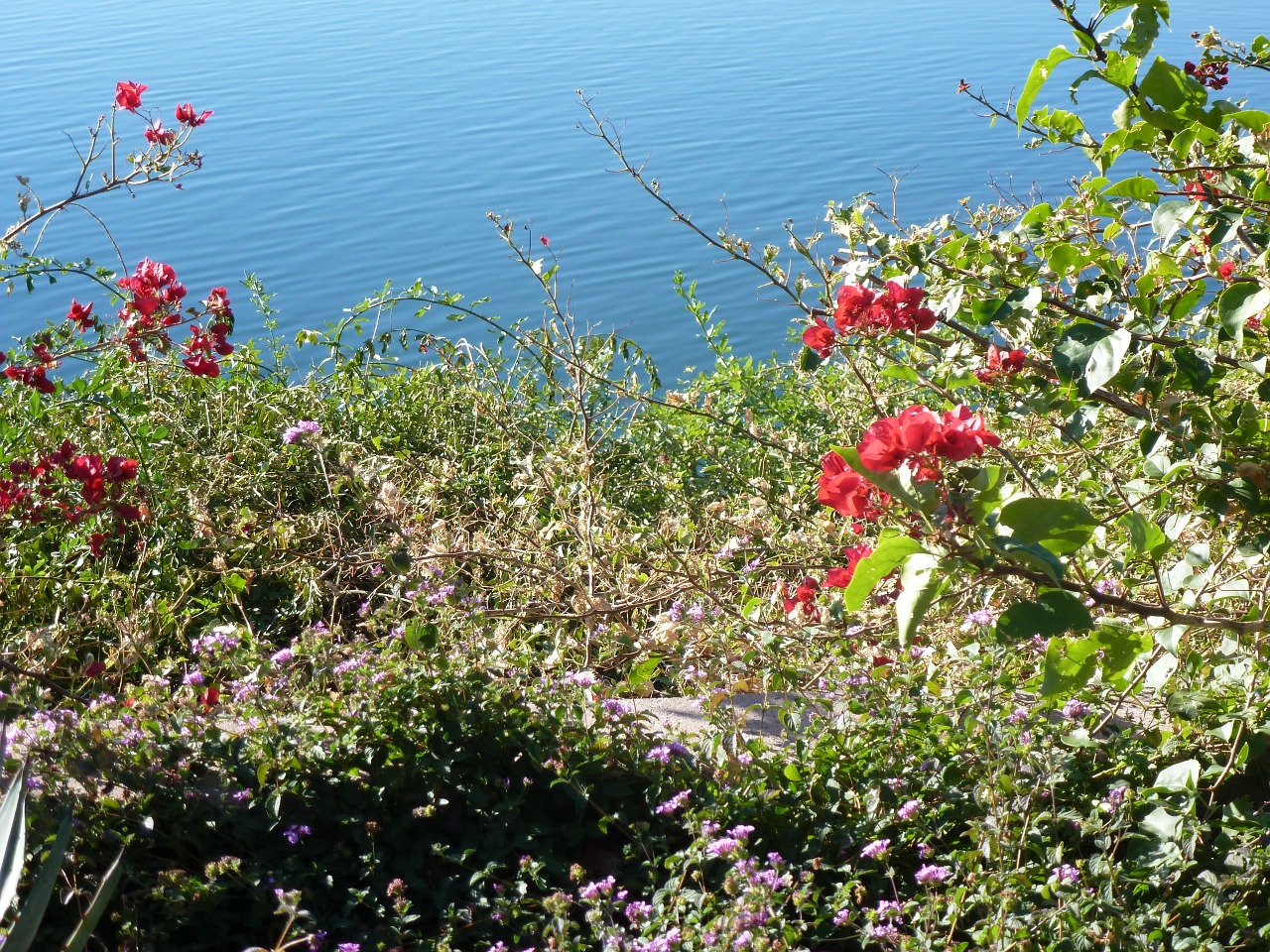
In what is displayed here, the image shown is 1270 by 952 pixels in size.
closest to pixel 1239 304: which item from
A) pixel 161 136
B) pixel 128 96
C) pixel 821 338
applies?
pixel 821 338

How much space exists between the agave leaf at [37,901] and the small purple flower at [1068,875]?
1.45m

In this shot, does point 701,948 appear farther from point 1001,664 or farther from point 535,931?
point 1001,664

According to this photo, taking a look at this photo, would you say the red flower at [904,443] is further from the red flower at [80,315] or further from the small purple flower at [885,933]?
the red flower at [80,315]

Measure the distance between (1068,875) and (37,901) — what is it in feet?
4.88

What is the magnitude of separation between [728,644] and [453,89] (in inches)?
505

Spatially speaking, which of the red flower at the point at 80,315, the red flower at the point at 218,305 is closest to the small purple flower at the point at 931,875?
the red flower at the point at 218,305

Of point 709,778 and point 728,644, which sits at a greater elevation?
point 728,644

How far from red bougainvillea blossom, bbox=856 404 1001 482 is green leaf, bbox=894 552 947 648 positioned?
0.34ft

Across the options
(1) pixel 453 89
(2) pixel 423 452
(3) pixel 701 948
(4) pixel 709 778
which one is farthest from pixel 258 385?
(1) pixel 453 89

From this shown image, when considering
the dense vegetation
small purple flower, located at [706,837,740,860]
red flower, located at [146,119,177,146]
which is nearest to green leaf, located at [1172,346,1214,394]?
the dense vegetation

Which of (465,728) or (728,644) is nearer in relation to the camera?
(465,728)

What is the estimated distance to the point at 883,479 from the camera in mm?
1294

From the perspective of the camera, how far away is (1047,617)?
4.40ft

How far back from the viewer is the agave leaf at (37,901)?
1622 millimetres
